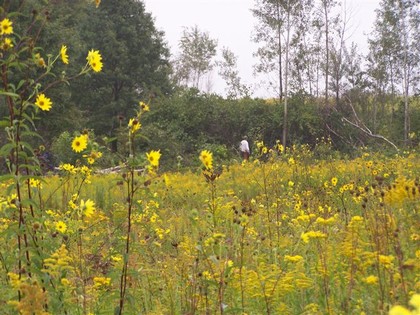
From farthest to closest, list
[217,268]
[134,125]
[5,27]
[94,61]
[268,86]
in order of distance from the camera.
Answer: [268,86], [94,61], [217,268], [5,27], [134,125]

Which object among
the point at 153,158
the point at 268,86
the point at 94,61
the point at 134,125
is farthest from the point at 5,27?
the point at 268,86

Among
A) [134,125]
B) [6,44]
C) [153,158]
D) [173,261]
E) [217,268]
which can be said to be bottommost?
[173,261]

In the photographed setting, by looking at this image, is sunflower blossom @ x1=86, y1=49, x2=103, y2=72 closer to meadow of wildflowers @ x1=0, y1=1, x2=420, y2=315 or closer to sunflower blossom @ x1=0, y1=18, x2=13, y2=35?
meadow of wildflowers @ x1=0, y1=1, x2=420, y2=315

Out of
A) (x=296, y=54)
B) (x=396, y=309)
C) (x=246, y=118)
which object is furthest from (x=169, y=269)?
(x=296, y=54)

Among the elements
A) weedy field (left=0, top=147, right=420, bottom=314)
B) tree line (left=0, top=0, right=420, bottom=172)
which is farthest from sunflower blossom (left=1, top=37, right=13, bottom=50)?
tree line (left=0, top=0, right=420, bottom=172)

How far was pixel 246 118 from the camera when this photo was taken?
2158 cm

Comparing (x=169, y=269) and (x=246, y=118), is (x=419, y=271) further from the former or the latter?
(x=246, y=118)

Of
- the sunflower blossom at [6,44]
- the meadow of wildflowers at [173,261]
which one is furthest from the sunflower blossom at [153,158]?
the sunflower blossom at [6,44]

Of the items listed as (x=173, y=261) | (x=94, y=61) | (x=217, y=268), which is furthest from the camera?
(x=173, y=261)

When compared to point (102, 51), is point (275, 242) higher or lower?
lower

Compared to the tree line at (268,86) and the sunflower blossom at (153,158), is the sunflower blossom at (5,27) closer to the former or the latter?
the sunflower blossom at (153,158)

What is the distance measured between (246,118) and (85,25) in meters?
9.47

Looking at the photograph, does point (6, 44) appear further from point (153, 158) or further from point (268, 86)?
point (268, 86)

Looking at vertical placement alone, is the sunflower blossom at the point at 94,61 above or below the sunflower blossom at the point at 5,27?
below
